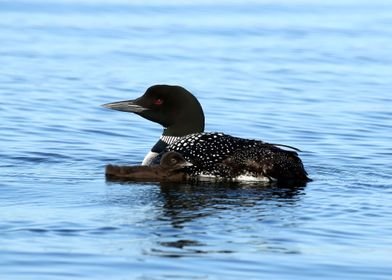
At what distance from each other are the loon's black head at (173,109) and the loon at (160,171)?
0.74m

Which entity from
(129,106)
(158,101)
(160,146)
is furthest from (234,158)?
(129,106)

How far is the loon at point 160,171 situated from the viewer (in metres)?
8.82

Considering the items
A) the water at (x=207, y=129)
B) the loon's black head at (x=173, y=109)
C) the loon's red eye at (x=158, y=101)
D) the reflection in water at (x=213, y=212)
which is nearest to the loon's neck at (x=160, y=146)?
the loon's black head at (x=173, y=109)

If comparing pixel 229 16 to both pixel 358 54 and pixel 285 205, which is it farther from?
pixel 285 205

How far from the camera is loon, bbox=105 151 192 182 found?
882cm

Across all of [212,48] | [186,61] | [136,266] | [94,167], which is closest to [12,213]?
[136,266]

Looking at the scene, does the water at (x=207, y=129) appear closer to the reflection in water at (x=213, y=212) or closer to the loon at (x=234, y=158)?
the reflection in water at (x=213, y=212)

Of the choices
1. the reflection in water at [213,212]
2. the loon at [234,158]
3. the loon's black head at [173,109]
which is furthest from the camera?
the loon's black head at [173,109]

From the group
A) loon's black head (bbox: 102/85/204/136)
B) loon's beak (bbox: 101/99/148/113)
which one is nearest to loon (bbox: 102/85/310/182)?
loon's black head (bbox: 102/85/204/136)

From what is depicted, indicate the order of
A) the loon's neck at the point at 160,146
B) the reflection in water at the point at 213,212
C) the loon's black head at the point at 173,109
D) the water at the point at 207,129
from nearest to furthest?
the water at the point at 207,129 < the reflection in water at the point at 213,212 < the loon's neck at the point at 160,146 < the loon's black head at the point at 173,109

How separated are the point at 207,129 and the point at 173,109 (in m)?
2.77

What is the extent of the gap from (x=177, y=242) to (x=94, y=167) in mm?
2994

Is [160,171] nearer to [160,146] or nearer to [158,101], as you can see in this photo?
[160,146]

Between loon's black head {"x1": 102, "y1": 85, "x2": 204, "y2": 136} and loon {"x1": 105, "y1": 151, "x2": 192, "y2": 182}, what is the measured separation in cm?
74
